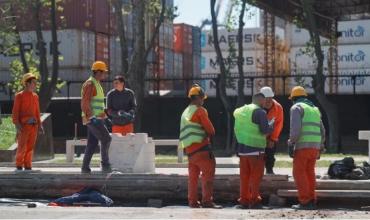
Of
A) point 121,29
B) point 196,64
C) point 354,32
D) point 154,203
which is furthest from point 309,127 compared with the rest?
point 196,64

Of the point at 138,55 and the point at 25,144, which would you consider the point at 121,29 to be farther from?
the point at 25,144

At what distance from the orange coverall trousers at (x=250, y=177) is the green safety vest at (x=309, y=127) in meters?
0.71

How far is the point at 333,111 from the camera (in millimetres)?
27656

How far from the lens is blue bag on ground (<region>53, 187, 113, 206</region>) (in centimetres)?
1132

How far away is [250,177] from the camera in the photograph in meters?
10.5

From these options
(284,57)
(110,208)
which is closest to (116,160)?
(110,208)

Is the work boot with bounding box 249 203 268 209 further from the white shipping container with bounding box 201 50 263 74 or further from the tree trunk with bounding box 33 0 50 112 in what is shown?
the white shipping container with bounding box 201 50 263 74

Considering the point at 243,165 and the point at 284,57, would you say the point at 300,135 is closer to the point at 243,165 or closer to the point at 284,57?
the point at 243,165

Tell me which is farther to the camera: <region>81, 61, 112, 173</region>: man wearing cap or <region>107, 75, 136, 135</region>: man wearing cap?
<region>107, 75, 136, 135</region>: man wearing cap

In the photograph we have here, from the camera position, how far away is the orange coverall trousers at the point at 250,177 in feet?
34.3

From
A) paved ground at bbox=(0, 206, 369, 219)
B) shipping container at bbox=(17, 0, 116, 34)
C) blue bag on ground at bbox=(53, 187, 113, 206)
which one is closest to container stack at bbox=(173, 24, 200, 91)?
shipping container at bbox=(17, 0, 116, 34)

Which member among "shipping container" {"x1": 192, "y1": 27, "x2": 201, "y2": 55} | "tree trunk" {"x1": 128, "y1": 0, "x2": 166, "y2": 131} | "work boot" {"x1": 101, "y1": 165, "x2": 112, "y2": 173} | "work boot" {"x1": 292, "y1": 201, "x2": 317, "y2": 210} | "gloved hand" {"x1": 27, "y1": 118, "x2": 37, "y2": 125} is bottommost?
"work boot" {"x1": 292, "y1": 201, "x2": 317, "y2": 210}

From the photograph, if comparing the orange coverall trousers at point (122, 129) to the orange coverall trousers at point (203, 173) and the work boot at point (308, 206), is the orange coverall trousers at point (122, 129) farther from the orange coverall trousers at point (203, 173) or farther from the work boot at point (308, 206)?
the work boot at point (308, 206)

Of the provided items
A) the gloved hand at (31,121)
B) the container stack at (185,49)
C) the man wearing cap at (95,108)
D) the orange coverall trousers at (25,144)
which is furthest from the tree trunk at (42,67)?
the container stack at (185,49)
